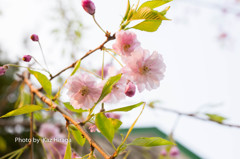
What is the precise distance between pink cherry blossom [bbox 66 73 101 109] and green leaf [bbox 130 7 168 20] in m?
0.27

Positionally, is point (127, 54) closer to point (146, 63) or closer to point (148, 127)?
point (146, 63)

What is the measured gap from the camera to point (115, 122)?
A: 0.60m

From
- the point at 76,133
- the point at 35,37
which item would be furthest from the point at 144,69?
the point at 35,37

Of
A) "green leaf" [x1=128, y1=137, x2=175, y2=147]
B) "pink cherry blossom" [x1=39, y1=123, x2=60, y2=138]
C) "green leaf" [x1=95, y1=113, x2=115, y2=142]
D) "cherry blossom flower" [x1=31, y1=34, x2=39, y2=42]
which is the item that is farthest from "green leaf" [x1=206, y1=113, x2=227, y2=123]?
"pink cherry blossom" [x1=39, y1=123, x2=60, y2=138]

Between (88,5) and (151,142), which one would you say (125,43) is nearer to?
(88,5)

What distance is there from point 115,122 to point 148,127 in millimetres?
5222

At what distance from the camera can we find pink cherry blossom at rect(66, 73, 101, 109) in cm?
67

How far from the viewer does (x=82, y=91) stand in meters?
0.71

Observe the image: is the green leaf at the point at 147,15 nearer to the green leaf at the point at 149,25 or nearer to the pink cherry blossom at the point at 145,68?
the green leaf at the point at 149,25

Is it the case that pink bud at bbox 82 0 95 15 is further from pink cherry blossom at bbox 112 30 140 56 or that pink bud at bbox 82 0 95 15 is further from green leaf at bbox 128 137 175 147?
green leaf at bbox 128 137 175 147

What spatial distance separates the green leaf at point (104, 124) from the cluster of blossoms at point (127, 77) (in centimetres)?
16

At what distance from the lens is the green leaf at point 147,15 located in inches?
21.6

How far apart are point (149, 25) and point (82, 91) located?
321mm

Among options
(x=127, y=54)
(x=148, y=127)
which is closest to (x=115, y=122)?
(x=127, y=54)
